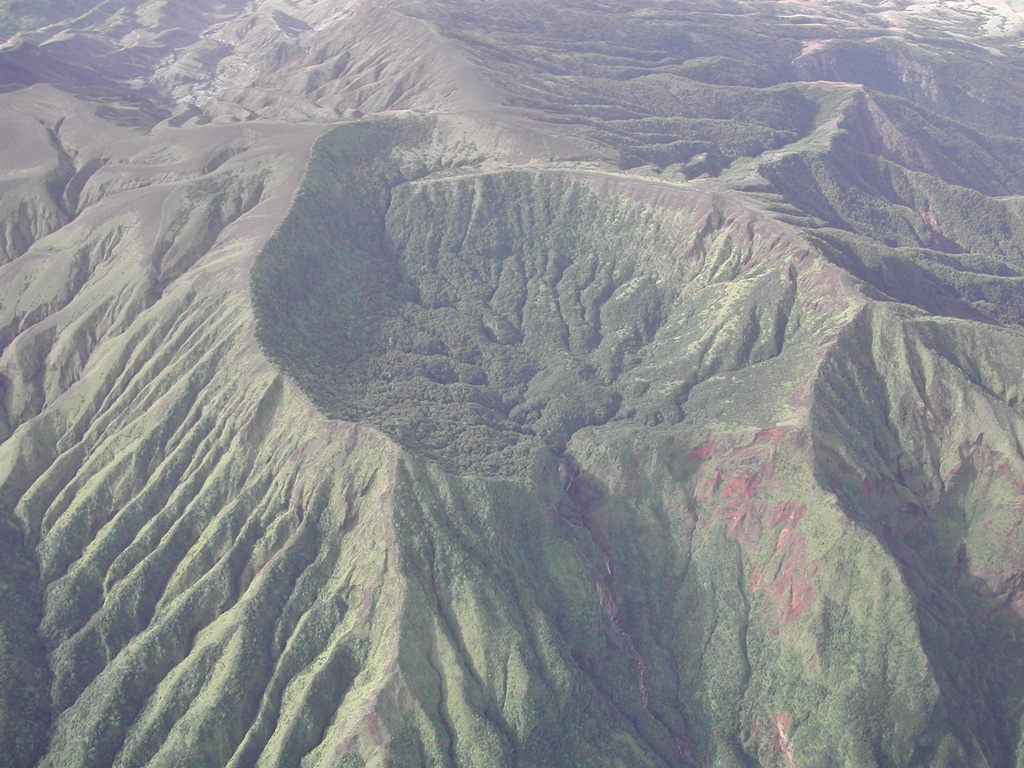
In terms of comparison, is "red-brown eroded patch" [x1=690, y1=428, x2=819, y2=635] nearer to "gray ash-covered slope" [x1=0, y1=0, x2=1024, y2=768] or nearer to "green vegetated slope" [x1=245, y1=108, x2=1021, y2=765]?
"green vegetated slope" [x1=245, y1=108, x2=1021, y2=765]

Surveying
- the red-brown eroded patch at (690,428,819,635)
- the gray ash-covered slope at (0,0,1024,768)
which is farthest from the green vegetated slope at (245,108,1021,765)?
the gray ash-covered slope at (0,0,1024,768)

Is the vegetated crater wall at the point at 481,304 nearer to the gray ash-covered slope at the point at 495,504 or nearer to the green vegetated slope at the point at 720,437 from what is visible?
the green vegetated slope at the point at 720,437

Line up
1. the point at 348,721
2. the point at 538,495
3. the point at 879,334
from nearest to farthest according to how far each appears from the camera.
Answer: the point at 348,721, the point at 538,495, the point at 879,334

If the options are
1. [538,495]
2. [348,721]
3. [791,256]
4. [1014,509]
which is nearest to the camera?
[348,721]

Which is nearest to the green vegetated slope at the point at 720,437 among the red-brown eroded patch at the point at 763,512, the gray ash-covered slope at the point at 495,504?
the red-brown eroded patch at the point at 763,512

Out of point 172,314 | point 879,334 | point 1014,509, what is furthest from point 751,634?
point 172,314

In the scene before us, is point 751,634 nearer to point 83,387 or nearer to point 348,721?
point 348,721

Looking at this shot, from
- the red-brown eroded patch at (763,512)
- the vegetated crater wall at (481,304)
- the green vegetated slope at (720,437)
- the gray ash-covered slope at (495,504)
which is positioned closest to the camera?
the gray ash-covered slope at (495,504)

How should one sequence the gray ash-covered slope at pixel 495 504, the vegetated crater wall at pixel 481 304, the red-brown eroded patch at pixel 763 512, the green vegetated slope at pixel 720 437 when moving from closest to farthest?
the gray ash-covered slope at pixel 495 504 → the green vegetated slope at pixel 720 437 → the red-brown eroded patch at pixel 763 512 → the vegetated crater wall at pixel 481 304
